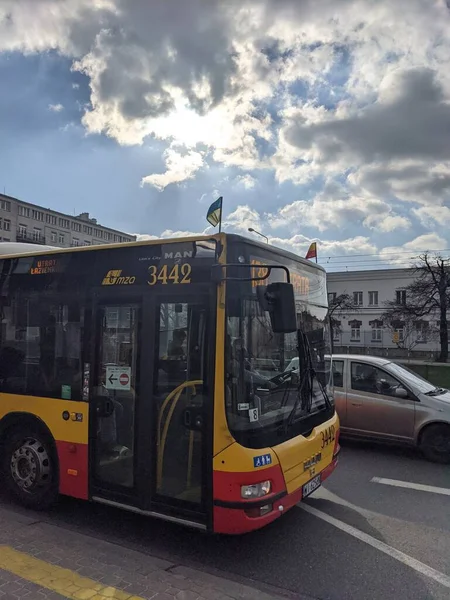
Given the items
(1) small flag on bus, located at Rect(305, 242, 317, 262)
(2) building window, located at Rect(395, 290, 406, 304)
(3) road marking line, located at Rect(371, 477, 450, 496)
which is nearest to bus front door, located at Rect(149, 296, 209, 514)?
(3) road marking line, located at Rect(371, 477, 450, 496)

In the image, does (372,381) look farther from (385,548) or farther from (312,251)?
(385,548)

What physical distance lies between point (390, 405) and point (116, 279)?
5416 mm

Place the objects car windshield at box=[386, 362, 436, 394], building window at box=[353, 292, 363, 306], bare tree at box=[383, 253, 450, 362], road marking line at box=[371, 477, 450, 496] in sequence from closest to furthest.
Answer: road marking line at box=[371, 477, 450, 496]
car windshield at box=[386, 362, 436, 394]
bare tree at box=[383, 253, 450, 362]
building window at box=[353, 292, 363, 306]

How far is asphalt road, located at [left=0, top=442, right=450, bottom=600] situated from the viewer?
3.77m

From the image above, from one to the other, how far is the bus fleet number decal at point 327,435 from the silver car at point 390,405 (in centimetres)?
282

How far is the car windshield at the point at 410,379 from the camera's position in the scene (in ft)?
26.3

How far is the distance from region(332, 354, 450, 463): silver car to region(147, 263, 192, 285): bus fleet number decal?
4348 millimetres

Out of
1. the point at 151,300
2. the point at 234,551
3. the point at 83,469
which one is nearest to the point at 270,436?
the point at 234,551

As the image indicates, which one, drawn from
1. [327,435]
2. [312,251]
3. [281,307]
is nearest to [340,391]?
[312,251]

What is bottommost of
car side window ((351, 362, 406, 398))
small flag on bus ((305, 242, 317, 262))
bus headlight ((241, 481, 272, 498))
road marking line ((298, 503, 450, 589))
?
road marking line ((298, 503, 450, 589))

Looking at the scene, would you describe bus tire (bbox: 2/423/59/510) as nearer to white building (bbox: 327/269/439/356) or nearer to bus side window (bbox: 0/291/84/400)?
bus side window (bbox: 0/291/84/400)

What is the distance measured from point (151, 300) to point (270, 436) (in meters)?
1.71

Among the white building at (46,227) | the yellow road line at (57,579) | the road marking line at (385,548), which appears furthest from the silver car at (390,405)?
the white building at (46,227)

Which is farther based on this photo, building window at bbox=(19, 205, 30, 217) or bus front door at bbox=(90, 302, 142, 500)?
building window at bbox=(19, 205, 30, 217)
